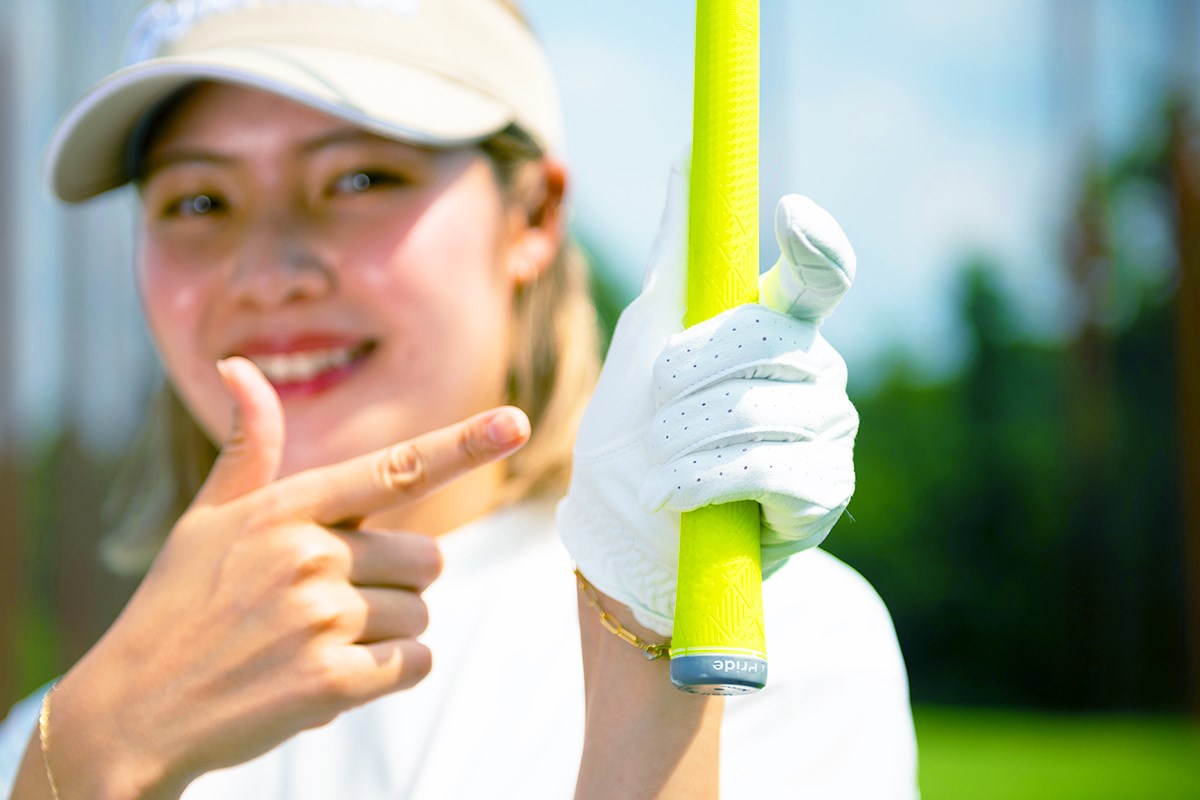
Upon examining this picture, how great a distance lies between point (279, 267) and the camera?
1491 mm

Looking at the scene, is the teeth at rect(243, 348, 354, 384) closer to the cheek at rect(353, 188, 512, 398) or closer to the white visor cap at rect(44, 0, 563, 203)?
the cheek at rect(353, 188, 512, 398)

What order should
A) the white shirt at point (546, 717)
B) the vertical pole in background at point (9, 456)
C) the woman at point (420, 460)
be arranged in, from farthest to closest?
the vertical pole in background at point (9, 456), the white shirt at point (546, 717), the woman at point (420, 460)

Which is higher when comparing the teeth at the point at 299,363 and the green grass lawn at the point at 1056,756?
the teeth at the point at 299,363

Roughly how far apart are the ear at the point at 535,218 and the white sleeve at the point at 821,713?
2.23 ft

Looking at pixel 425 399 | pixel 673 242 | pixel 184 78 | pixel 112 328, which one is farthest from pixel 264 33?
pixel 112 328

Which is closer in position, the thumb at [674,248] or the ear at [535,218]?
the thumb at [674,248]

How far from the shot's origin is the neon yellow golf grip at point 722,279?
800mm

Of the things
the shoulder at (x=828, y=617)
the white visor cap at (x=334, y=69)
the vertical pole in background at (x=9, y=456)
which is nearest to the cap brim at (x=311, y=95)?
the white visor cap at (x=334, y=69)

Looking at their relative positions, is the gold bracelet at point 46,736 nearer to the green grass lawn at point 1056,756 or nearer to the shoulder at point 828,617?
the shoulder at point 828,617

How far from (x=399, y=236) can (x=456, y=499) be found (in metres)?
0.40

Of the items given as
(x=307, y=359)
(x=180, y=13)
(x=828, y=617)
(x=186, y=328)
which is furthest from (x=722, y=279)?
(x=180, y=13)

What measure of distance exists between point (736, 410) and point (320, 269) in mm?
823

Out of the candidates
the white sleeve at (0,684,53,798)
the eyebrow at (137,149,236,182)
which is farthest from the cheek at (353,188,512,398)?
the white sleeve at (0,684,53,798)

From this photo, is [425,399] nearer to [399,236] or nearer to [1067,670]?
[399,236]
